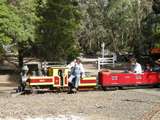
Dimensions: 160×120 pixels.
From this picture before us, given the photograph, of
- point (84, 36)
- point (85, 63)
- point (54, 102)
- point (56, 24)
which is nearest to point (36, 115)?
point (54, 102)

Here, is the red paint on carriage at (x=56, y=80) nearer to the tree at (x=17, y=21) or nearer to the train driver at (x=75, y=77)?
the train driver at (x=75, y=77)

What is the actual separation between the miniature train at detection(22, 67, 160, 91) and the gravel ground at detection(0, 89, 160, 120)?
865 mm

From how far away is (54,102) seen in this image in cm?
2162

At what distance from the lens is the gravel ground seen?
17.8 meters

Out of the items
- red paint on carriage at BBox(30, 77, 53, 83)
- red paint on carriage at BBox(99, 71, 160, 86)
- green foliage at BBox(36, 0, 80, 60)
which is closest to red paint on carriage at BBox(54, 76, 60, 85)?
red paint on carriage at BBox(30, 77, 53, 83)

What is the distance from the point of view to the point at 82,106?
A: 20.4 meters

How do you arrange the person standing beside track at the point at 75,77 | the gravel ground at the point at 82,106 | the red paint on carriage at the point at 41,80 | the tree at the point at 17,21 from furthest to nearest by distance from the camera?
the tree at the point at 17,21 → the red paint on carriage at the point at 41,80 → the person standing beside track at the point at 75,77 → the gravel ground at the point at 82,106

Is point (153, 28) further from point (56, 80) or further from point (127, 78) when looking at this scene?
point (56, 80)

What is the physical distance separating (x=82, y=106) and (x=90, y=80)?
6619 millimetres

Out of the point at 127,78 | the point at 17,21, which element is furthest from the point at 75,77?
the point at 17,21

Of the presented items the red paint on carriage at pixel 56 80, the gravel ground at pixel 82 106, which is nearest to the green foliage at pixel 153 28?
Result: the red paint on carriage at pixel 56 80

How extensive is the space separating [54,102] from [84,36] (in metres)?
46.9

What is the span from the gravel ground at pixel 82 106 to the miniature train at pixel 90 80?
2.84 feet

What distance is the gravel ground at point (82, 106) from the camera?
17.8 metres
